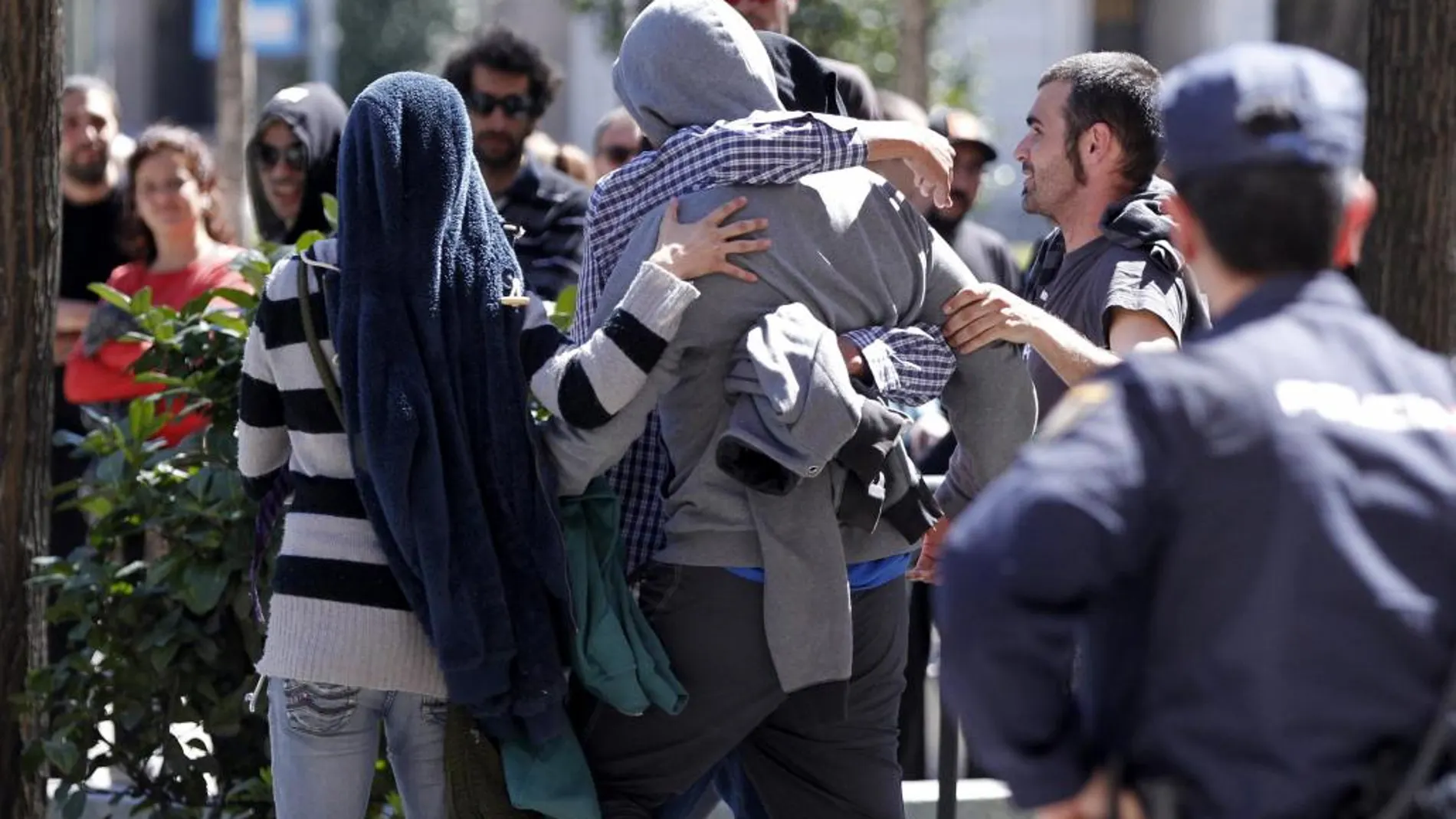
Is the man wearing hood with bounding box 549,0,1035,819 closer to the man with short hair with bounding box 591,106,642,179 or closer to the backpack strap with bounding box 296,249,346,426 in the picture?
the backpack strap with bounding box 296,249,346,426

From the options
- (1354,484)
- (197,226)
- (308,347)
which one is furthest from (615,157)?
(1354,484)

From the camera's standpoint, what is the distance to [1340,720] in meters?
2.15

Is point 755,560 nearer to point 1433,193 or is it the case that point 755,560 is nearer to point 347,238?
point 347,238

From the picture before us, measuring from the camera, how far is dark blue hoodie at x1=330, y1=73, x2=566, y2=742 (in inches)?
134

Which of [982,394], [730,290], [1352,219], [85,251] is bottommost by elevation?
[85,251]

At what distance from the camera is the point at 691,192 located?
3.49 meters

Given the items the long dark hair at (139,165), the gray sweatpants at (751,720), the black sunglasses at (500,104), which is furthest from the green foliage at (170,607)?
the long dark hair at (139,165)

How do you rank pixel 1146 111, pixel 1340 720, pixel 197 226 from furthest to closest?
pixel 197 226
pixel 1146 111
pixel 1340 720

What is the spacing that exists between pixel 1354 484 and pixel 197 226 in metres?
Answer: 4.63

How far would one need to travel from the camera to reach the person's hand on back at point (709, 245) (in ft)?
11.1

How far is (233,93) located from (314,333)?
7.12 metres

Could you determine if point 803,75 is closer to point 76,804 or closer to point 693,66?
point 693,66

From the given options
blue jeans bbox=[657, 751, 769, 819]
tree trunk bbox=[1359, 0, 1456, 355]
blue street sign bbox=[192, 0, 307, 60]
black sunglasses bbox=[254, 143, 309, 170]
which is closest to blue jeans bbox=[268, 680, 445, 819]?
blue jeans bbox=[657, 751, 769, 819]

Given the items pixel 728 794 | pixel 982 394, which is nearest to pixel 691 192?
pixel 982 394
